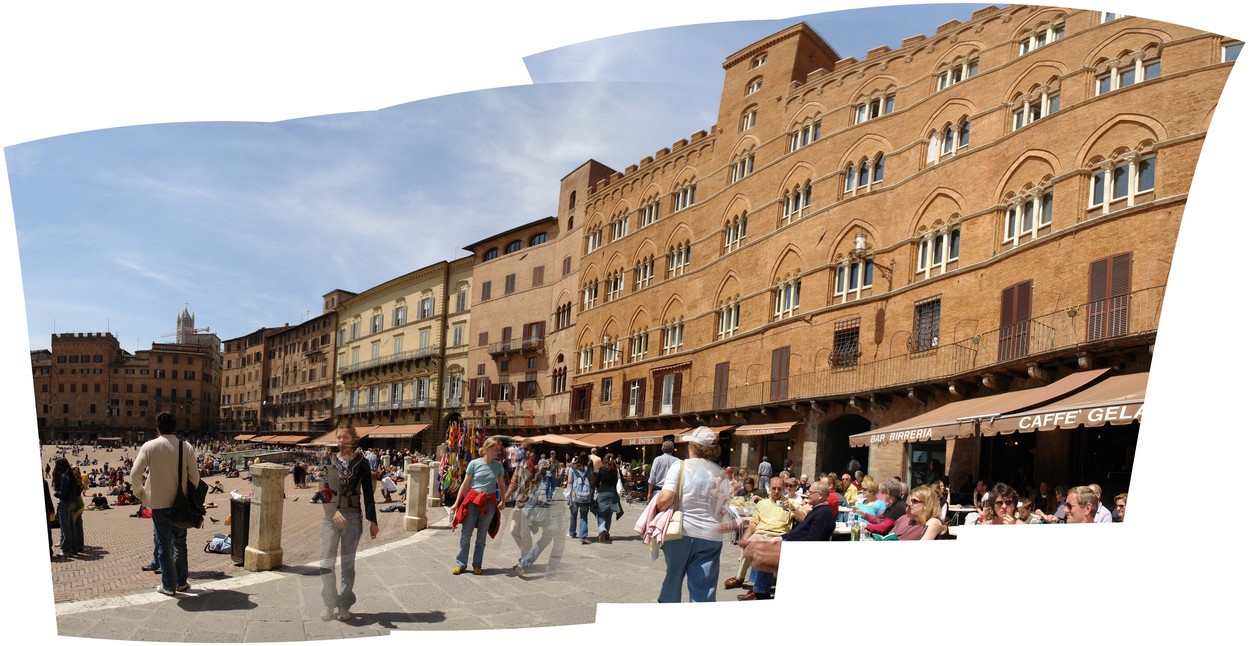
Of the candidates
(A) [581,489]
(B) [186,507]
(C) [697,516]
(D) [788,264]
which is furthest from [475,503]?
(D) [788,264]

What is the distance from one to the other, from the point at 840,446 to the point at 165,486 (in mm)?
14507

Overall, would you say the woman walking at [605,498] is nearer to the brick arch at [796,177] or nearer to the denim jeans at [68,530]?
the denim jeans at [68,530]

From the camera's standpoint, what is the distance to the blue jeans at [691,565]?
6223 millimetres

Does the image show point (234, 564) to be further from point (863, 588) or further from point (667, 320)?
point (667, 320)

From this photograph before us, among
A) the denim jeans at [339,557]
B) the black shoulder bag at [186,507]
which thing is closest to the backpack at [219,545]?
the black shoulder bag at [186,507]

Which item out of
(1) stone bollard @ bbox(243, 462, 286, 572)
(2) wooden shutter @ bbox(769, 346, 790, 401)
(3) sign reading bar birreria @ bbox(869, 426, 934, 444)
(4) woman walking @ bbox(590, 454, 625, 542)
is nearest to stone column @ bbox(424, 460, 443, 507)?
(4) woman walking @ bbox(590, 454, 625, 542)

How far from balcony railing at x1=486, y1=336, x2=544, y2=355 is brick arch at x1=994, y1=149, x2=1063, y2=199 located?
9039 mm

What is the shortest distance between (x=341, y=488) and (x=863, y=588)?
14.4 ft

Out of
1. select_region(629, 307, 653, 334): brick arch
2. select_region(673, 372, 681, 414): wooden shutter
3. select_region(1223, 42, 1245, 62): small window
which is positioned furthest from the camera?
select_region(673, 372, 681, 414): wooden shutter

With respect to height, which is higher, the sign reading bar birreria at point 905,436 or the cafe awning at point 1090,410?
the cafe awning at point 1090,410

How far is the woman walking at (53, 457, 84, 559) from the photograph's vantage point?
855 centimetres

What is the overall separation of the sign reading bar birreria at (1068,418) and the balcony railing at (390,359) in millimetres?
9727

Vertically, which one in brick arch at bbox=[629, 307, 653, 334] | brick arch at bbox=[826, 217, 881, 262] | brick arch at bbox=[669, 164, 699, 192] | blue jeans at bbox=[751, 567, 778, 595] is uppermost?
brick arch at bbox=[669, 164, 699, 192]

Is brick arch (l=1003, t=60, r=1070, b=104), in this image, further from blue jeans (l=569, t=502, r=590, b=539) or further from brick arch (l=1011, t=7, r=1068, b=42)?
blue jeans (l=569, t=502, r=590, b=539)
